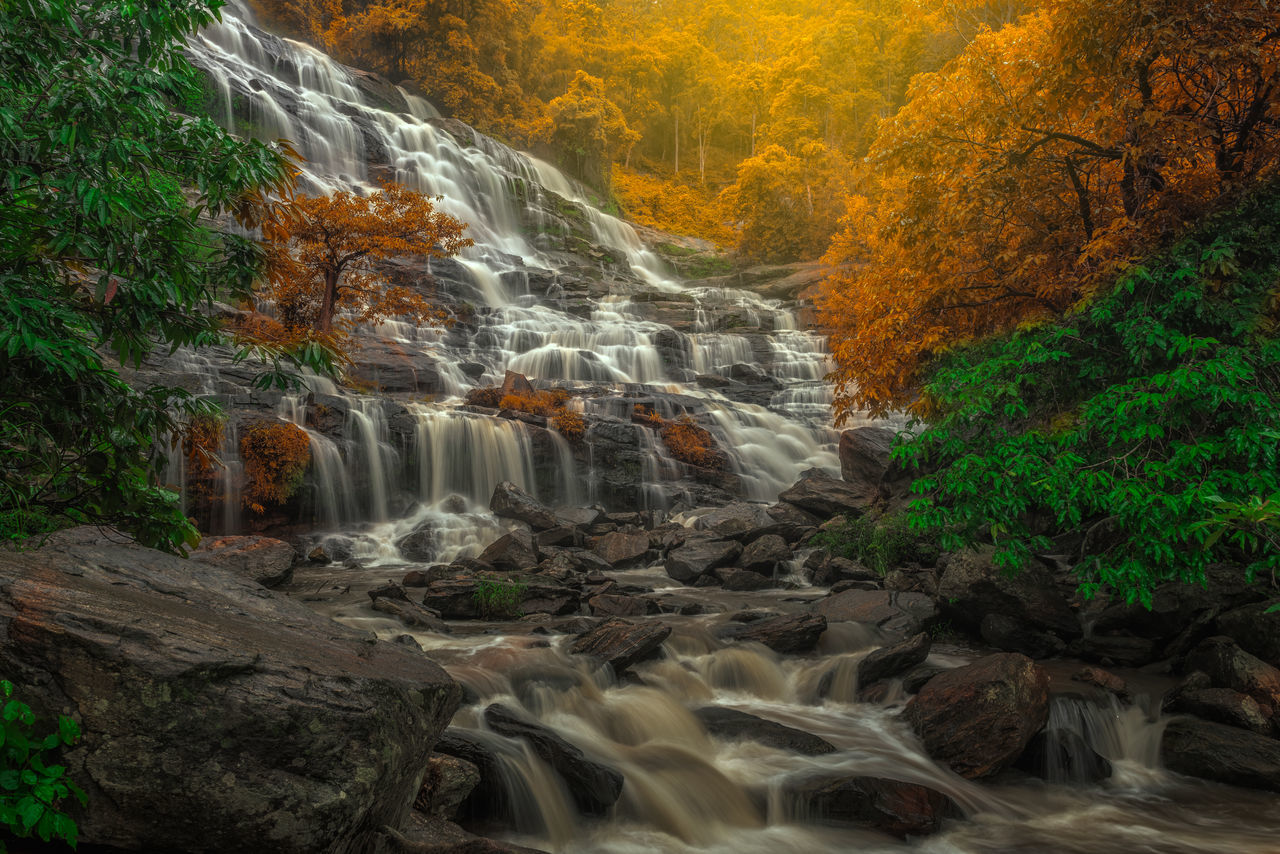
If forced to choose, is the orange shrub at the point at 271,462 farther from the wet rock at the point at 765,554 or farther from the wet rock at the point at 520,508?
the wet rock at the point at 765,554

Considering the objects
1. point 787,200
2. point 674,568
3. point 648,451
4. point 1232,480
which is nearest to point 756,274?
point 787,200

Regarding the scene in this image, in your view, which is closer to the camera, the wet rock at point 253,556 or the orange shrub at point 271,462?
the wet rock at point 253,556

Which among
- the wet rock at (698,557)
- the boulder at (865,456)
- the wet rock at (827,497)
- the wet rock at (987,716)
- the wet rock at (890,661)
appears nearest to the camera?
the wet rock at (987,716)

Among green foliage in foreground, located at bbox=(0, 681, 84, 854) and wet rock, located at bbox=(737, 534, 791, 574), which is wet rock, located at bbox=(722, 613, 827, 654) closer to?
wet rock, located at bbox=(737, 534, 791, 574)

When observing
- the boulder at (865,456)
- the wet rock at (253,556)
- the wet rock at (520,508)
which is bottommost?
the wet rock at (253,556)

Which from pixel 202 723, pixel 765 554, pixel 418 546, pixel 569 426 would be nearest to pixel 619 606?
pixel 765 554

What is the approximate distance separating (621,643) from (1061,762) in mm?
4145

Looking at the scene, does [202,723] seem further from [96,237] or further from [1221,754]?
[1221,754]

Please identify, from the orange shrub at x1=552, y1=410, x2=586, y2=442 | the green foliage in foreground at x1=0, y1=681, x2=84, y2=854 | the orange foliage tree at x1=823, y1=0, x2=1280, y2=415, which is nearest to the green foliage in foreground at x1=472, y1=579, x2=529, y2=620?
the orange foliage tree at x1=823, y1=0, x2=1280, y2=415

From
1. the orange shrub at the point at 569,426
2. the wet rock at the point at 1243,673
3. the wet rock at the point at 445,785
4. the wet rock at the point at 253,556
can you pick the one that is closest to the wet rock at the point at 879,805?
the wet rock at the point at 445,785

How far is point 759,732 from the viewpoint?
657 centimetres

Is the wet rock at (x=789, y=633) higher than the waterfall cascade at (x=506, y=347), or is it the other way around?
the waterfall cascade at (x=506, y=347)

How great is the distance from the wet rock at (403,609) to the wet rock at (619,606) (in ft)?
6.68

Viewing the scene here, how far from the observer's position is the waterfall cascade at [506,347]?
54.7 ft
